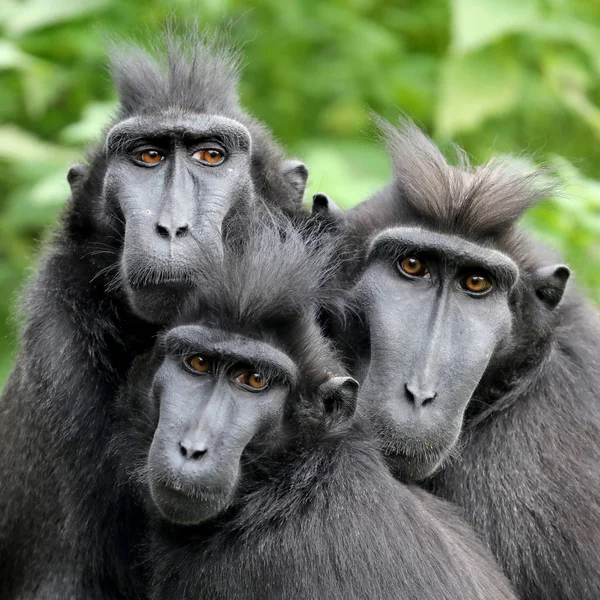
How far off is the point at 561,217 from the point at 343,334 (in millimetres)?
3114

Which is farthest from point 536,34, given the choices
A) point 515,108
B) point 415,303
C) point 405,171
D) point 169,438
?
point 169,438

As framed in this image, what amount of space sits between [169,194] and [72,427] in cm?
133

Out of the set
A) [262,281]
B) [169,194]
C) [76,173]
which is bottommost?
[76,173]

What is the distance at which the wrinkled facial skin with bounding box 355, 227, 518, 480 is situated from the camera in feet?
17.5

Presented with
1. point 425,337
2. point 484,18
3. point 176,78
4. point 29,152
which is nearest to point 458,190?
point 425,337

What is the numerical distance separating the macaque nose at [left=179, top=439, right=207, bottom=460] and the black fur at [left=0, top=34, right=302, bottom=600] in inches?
38.3

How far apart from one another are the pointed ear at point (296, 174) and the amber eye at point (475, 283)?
1250 mm

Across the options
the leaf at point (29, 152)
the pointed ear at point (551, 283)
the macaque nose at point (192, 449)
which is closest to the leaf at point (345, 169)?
the pointed ear at point (551, 283)

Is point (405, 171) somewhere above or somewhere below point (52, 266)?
above

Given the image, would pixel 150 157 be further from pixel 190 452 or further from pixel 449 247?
pixel 190 452

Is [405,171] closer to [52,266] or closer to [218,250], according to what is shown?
[218,250]

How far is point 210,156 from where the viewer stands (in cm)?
617

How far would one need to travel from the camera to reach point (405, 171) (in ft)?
20.2

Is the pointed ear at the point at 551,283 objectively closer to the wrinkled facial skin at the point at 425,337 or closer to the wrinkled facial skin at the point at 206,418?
the wrinkled facial skin at the point at 425,337
